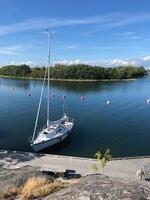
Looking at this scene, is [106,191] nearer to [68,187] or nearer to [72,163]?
[68,187]

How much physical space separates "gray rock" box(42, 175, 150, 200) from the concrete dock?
25349 millimetres

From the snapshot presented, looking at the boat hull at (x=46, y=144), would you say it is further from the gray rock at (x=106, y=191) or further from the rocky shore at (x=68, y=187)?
the gray rock at (x=106, y=191)

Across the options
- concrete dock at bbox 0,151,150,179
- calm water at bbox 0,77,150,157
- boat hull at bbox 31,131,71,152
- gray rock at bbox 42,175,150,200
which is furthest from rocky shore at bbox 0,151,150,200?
calm water at bbox 0,77,150,157

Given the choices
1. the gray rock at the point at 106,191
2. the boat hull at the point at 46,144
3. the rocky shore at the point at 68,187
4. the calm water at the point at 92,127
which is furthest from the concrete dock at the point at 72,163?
the gray rock at the point at 106,191

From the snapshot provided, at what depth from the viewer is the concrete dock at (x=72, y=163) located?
37.4 metres

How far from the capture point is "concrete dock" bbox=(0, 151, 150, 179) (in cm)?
3744

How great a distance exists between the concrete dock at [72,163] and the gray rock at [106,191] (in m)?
25.3

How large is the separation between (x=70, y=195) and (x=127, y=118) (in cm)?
7925

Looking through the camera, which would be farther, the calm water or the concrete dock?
the calm water

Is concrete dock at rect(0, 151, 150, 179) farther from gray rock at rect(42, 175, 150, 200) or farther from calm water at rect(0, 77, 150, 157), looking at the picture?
gray rock at rect(42, 175, 150, 200)

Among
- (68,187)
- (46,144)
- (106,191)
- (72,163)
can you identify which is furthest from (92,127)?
(106,191)

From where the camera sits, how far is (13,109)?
10088 centimetres

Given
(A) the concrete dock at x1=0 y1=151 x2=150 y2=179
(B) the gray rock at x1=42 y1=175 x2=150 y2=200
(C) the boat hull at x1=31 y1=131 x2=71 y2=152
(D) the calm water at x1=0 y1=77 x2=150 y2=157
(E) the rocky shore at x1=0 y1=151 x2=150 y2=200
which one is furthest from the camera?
(D) the calm water at x1=0 y1=77 x2=150 y2=157

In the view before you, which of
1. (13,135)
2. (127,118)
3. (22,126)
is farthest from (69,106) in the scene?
(13,135)
